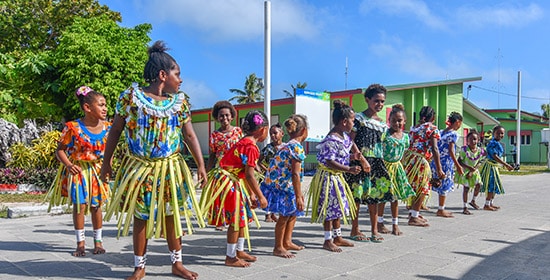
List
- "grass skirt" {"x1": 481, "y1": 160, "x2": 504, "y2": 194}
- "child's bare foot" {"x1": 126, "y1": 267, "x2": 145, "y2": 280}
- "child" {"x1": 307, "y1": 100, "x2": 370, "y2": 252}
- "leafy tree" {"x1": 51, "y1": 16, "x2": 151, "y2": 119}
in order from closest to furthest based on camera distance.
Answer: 1. "child's bare foot" {"x1": 126, "y1": 267, "x2": 145, "y2": 280}
2. "child" {"x1": 307, "y1": 100, "x2": 370, "y2": 252}
3. "grass skirt" {"x1": 481, "y1": 160, "x2": 504, "y2": 194}
4. "leafy tree" {"x1": 51, "y1": 16, "x2": 151, "y2": 119}

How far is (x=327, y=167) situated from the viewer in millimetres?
5395

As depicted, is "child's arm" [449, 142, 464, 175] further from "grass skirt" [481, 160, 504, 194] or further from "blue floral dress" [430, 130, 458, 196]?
"grass skirt" [481, 160, 504, 194]

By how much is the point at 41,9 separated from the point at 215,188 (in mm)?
22727

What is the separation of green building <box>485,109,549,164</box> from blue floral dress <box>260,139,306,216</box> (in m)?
41.9

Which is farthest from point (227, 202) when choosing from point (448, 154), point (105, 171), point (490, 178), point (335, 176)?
point (490, 178)

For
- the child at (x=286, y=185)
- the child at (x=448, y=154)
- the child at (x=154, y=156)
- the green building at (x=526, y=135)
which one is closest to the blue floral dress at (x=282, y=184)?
the child at (x=286, y=185)

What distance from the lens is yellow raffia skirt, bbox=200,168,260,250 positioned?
4555 millimetres

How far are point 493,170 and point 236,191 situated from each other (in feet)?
22.2

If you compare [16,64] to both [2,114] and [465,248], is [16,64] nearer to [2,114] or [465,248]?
[2,114]

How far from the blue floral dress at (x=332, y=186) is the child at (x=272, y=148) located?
1838mm

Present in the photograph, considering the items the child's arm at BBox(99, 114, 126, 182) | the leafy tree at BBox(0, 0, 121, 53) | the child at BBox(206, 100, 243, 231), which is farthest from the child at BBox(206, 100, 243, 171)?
the leafy tree at BBox(0, 0, 121, 53)

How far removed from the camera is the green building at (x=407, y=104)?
20891 millimetres

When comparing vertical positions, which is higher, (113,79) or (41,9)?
(41,9)


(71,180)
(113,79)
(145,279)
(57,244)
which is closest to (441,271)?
(145,279)
